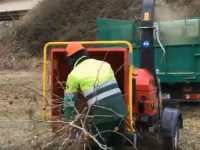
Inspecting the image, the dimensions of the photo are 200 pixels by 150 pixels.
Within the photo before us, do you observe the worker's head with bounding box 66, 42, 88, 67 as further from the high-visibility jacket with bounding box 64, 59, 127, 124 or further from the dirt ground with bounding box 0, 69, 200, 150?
the dirt ground with bounding box 0, 69, 200, 150

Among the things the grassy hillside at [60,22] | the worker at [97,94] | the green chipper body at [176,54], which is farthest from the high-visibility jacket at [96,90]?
the grassy hillside at [60,22]

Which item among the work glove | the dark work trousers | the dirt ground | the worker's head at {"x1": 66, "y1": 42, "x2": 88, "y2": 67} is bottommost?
the dirt ground

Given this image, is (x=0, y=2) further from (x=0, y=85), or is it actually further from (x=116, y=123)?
(x=116, y=123)

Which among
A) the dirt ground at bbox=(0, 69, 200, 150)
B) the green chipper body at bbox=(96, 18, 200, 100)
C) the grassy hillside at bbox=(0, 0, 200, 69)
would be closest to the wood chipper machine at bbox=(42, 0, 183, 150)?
the dirt ground at bbox=(0, 69, 200, 150)

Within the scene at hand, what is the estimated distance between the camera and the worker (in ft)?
21.2

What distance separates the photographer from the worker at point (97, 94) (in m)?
6.46

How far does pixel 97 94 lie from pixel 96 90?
0.18 ft

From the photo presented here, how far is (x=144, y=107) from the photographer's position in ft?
27.1

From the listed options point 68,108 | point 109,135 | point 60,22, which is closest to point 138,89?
point 109,135

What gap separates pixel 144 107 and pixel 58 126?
212 cm

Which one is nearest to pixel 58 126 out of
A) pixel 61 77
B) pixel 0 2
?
pixel 61 77

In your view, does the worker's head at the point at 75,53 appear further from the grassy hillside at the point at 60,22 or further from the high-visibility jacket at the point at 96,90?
the grassy hillside at the point at 60,22

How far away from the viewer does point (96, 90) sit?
6477mm

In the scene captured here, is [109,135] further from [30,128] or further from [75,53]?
[30,128]
